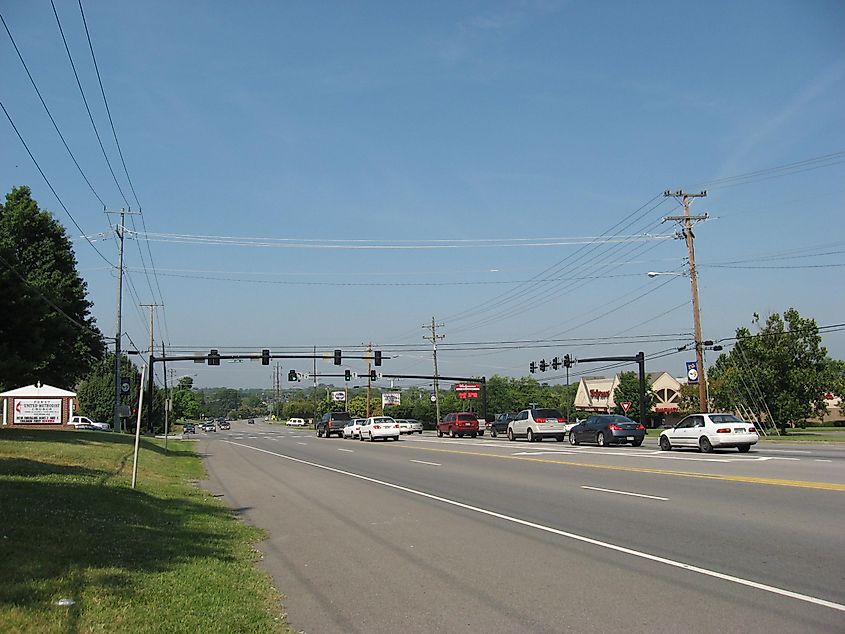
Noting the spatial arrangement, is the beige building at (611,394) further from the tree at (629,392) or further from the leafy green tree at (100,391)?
the leafy green tree at (100,391)

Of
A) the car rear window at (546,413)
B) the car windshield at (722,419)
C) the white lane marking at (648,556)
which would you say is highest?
the car rear window at (546,413)

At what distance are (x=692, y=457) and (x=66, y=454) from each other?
19.2m

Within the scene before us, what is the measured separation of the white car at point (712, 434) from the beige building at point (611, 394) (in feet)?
202

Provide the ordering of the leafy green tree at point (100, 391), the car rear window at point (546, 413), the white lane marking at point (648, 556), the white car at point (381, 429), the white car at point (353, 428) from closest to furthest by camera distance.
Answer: the white lane marking at point (648, 556)
the car rear window at point (546, 413)
the white car at point (381, 429)
the white car at point (353, 428)
the leafy green tree at point (100, 391)

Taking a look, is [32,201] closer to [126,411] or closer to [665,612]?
[126,411]

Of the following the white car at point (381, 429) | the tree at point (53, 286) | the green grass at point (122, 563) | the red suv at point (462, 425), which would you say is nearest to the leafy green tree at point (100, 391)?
the tree at point (53, 286)

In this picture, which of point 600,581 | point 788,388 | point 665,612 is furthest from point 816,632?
point 788,388

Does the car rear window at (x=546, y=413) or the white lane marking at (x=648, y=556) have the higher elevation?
the car rear window at (x=546, y=413)

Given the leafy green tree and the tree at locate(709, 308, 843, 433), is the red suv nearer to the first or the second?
the tree at locate(709, 308, 843, 433)

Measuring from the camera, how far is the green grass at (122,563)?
6176 mm

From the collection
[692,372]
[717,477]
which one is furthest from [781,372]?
[717,477]

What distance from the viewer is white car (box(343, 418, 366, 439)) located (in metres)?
52.1

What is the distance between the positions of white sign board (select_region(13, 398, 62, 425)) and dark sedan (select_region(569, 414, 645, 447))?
3039cm

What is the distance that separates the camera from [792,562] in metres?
8.53
